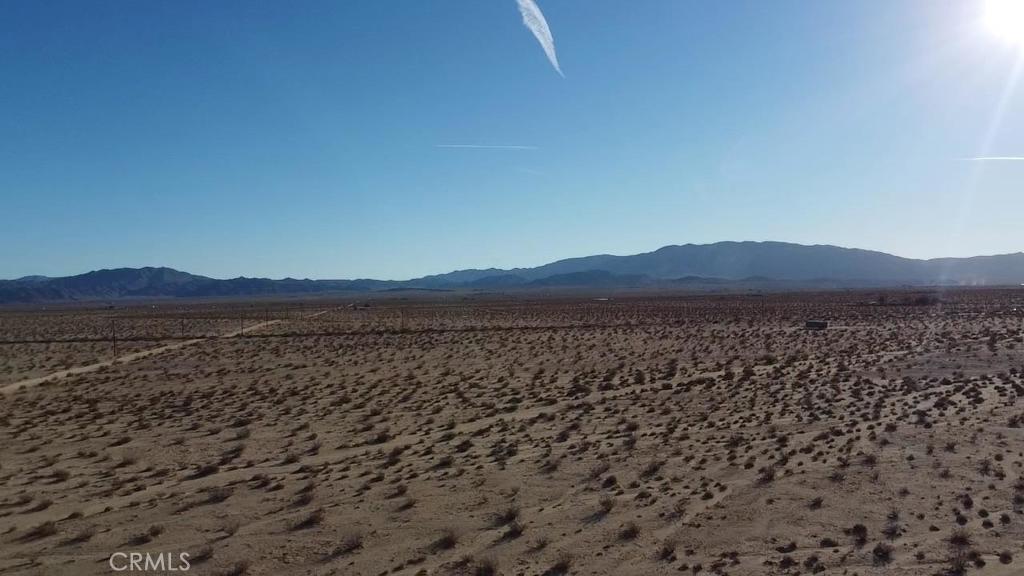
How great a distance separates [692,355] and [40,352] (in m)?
36.6

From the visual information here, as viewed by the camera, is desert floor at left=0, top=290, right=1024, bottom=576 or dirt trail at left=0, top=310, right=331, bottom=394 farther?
dirt trail at left=0, top=310, right=331, bottom=394

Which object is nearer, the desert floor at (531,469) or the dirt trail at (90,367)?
the desert floor at (531,469)

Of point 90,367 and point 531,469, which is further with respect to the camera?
point 90,367

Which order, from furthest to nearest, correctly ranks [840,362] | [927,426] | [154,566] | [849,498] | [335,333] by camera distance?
[335,333] < [840,362] < [927,426] < [849,498] < [154,566]

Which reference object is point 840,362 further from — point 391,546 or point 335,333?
point 335,333

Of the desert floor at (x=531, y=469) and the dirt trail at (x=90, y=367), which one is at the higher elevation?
the dirt trail at (x=90, y=367)

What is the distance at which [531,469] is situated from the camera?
1330 centimetres

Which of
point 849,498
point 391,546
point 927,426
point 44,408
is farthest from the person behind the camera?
point 44,408

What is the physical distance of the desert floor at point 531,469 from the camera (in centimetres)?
927

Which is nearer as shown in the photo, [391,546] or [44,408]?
[391,546]

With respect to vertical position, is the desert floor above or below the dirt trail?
below

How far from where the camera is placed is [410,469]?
1339cm

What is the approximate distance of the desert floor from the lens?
30.4 ft

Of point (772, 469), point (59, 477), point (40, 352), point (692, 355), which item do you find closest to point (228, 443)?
point (59, 477)
